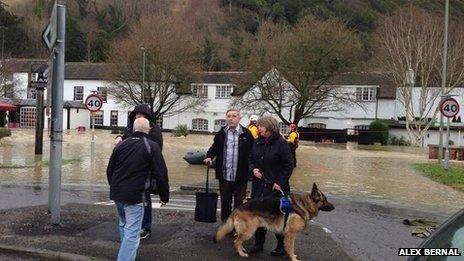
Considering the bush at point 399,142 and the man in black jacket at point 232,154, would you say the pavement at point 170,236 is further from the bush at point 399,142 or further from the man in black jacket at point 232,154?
the bush at point 399,142

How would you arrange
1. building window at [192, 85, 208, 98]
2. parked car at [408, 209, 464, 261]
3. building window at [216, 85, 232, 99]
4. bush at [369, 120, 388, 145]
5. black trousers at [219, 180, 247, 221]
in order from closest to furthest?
1. parked car at [408, 209, 464, 261]
2. black trousers at [219, 180, 247, 221]
3. bush at [369, 120, 388, 145]
4. building window at [192, 85, 208, 98]
5. building window at [216, 85, 232, 99]

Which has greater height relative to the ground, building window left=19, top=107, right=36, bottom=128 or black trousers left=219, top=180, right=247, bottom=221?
building window left=19, top=107, right=36, bottom=128

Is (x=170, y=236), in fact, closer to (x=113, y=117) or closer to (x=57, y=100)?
(x=57, y=100)

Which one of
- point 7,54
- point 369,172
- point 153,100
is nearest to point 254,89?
point 153,100

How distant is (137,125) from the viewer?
6.50 m

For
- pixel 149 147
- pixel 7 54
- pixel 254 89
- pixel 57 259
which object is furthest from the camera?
pixel 7 54

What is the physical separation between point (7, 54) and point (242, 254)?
82.2m

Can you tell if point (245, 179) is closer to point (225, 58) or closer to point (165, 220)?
point (165, 220)

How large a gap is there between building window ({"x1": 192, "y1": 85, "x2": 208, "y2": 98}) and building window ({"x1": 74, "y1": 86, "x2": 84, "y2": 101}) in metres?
16.4

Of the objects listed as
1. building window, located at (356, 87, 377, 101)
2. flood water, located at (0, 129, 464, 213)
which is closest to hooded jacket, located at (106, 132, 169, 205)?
flood water, located at (0, 129, 464, 213)

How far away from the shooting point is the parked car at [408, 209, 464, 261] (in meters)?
3.09

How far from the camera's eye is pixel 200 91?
6406 centimetres

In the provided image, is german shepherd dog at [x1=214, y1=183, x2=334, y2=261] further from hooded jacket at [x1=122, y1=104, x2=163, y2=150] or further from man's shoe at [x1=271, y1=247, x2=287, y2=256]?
hooded jacket at [x1=122, y1=104, x2=163, y2=150]

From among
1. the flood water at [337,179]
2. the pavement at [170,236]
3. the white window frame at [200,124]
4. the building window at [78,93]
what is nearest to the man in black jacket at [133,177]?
the pavement at [170,236]
